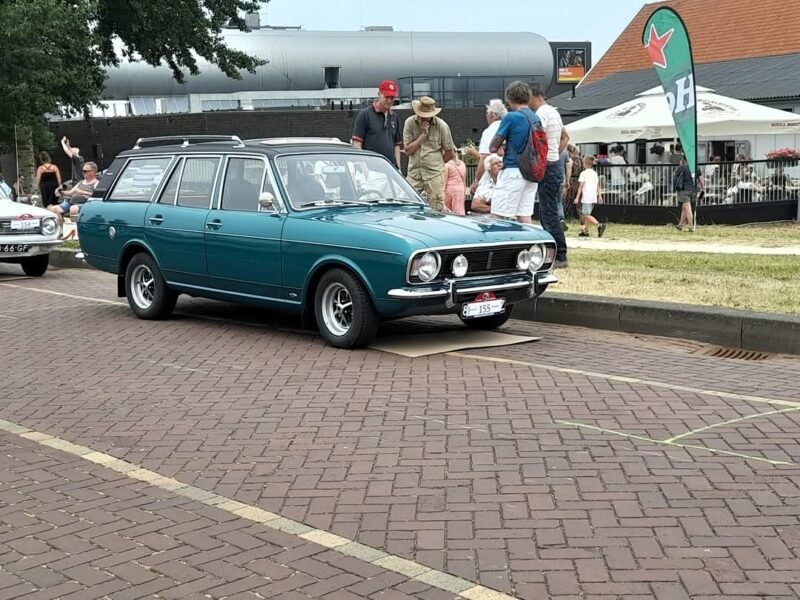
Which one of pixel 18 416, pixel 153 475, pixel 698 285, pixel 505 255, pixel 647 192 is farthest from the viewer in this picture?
pixel 647 192

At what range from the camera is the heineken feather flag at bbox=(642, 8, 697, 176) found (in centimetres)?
1828

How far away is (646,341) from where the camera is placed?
977cm

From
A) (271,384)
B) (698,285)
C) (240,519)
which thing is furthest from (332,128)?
(240,519)

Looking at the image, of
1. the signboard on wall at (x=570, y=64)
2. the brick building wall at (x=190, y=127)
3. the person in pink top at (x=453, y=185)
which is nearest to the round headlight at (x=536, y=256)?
the person in pink top at (x=453, y=185)

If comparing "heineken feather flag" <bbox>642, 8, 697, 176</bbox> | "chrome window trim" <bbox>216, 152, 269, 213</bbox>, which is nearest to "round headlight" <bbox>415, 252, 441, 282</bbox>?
"chrome window trim" <bbox>216, 152, 269, 213</bbox>

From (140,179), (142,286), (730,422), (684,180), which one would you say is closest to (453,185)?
A: (140,179)

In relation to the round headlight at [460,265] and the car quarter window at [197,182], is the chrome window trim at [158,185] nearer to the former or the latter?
the car quarter window at [197,182]

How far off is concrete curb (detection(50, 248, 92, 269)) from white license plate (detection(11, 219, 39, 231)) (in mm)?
1716

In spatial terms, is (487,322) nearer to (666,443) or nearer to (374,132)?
(666,443)

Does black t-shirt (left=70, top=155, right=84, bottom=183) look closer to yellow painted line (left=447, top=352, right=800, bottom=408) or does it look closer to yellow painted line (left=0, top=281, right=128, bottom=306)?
yellow painted line (left=0, top=281, right=128, bottom=306)

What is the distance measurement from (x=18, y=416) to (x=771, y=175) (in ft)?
61.2

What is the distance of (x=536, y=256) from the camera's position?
952 cm

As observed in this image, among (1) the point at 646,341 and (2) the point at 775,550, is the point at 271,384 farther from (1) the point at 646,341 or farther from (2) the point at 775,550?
(2) the point at 775,550

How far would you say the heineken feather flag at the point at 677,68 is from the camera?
18281 mm
